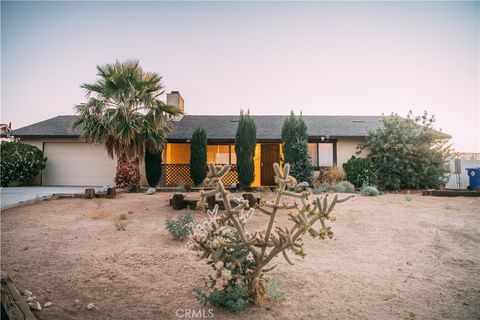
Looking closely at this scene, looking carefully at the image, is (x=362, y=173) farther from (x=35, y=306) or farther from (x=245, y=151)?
(x=35, y=306)

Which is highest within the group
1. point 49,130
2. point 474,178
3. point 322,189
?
point 49,130

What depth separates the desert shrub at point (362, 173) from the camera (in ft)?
36.4

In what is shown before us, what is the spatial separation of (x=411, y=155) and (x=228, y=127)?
9615 mm

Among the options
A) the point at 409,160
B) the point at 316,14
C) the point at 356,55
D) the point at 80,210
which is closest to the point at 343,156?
the point at 409,160

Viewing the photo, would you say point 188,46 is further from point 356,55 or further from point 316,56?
point 356,55

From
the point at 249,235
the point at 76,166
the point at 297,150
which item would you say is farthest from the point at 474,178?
the point at 76,166

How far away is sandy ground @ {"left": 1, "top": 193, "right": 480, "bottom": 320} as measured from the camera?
2.43 m

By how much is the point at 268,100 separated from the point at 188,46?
7.11 metres

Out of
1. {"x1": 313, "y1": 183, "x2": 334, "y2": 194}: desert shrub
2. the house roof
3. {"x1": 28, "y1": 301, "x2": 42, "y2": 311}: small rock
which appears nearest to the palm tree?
the house roof

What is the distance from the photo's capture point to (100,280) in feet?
9.61

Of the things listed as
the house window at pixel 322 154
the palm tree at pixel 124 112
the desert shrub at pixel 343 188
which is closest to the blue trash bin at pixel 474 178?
the house window at pixel 322 154

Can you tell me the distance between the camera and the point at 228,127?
15.5 metres

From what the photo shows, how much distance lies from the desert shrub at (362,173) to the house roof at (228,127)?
7.98ft

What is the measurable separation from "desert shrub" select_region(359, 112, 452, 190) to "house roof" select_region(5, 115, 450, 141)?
4.65ft
